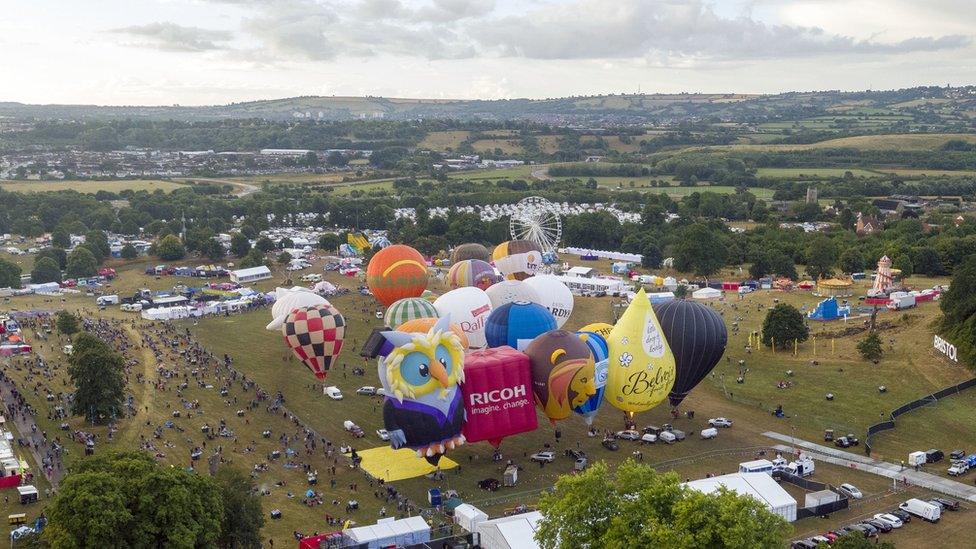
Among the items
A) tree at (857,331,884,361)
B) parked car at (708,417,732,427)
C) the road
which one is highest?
tree at (857,331,884,361)

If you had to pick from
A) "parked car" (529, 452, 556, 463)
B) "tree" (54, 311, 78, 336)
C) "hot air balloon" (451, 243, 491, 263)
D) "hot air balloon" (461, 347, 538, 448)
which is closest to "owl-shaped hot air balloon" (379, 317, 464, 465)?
"hot air balloon" (461, 347, 538, 448)

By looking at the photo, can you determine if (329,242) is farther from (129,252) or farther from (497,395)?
(497,395)

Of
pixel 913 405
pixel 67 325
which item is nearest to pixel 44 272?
pixel 67 325

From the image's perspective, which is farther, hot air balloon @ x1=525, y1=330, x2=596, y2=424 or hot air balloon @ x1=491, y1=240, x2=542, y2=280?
hot air balloon @ x1=491, y1=240, x2=542, y2=280

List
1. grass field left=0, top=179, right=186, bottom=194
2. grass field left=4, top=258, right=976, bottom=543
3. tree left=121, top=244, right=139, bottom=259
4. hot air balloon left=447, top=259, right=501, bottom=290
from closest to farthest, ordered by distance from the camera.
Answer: grass field left=4, top=258, right=976, bottom=543, hot air balloon left=447, top=259, right=501, bottom=290, tree left=121, top=244, right=139, bottom=259, grass field left=0, top=179, right=186, bottom=194

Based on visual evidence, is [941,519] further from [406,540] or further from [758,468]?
[406,540]

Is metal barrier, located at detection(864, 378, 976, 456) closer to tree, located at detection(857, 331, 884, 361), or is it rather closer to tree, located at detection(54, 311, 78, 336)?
tree, located at detection(857, 331, 884, 361)
